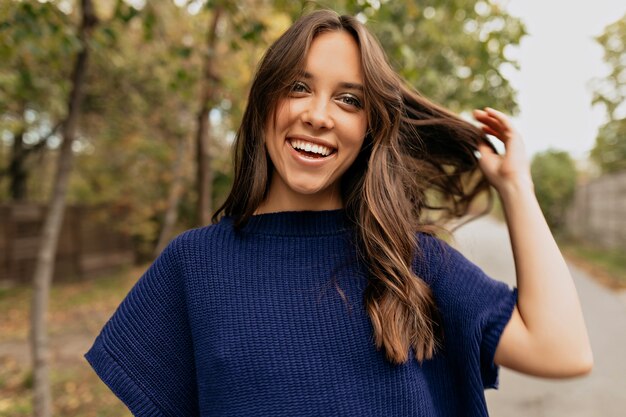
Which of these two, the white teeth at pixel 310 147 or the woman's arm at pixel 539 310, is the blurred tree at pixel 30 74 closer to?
the white teeth at pixel 310 147

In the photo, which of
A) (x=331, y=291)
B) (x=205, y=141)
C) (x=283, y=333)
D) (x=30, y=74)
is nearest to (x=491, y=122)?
(x=331, y=291)

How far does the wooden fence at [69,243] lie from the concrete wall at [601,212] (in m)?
11.2

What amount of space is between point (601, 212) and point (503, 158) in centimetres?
1308

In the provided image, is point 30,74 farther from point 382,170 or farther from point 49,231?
point 382,170

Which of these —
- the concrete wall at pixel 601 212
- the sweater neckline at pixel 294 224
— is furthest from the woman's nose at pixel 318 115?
the concrete wall at pixel 601 212

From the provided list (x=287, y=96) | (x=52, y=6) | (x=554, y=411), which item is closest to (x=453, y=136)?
(x=287, y=96)

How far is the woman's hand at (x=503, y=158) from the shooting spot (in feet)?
4.93

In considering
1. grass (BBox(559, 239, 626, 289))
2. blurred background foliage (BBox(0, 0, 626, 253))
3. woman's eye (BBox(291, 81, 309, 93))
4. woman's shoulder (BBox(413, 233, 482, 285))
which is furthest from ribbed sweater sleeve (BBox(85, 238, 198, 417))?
grass (BBox(559, 239, 626, 289))

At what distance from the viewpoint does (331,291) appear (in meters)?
1.46

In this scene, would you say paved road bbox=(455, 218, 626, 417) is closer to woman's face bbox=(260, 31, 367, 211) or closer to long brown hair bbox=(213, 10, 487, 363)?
long brown hair bbox=(213, 10, 487, 363)

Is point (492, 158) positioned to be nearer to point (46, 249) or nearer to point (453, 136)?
point (453, 136)

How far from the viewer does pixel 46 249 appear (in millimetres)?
3488

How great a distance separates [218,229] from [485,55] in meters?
2.43

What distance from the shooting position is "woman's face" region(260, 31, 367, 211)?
142cm
